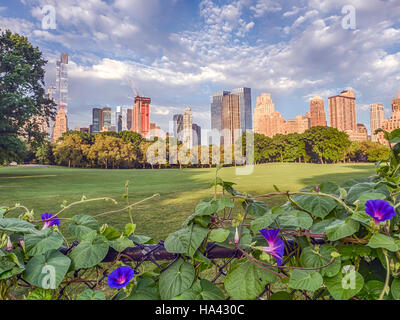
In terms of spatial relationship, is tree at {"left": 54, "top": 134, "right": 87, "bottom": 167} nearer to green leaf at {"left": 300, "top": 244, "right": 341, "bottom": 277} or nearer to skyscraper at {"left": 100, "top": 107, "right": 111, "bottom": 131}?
skyscraper at {"left": 100, "top": 107, "right": 111, "bottom": 131}

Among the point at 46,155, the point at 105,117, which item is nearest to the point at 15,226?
the point at 46,155

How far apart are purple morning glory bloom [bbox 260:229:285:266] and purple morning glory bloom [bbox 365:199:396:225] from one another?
15cm

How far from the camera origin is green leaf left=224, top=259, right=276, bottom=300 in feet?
1.44

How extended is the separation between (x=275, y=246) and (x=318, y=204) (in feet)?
0.53

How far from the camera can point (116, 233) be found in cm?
52

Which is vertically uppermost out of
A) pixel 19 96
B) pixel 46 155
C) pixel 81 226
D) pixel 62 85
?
pixel 62 85

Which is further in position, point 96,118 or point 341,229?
point 96,118

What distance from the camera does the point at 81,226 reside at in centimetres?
54

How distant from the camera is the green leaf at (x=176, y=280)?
0.44 meters

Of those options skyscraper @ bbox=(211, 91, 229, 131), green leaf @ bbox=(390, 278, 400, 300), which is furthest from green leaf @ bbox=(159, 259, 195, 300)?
skyscraper @ bbox=(211, 91, 229, 131)

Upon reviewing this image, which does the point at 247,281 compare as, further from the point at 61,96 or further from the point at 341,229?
the point at 61,96

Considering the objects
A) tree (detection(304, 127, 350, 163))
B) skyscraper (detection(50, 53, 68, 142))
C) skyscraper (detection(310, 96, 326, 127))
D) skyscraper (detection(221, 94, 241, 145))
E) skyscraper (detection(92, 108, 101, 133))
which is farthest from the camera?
skyscraper (detection(92, 108, 101, 133))

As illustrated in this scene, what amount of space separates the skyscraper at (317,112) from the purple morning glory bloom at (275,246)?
59.0 meters

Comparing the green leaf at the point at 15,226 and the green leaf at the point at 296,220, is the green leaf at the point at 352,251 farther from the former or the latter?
the green leaf at the point at 15,226
